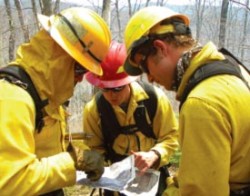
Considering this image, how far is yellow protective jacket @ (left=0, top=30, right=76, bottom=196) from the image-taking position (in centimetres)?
208

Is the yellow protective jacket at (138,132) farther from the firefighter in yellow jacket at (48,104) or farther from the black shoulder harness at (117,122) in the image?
the firefighter in yellow jacket at (48,104)

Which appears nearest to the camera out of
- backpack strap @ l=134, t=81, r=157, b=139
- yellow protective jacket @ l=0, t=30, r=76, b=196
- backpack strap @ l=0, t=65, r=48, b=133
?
yellow protective jacket @ l=0, t=30, r=76, b=196

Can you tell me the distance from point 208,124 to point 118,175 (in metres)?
1.38

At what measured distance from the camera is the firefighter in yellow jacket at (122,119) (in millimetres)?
3506

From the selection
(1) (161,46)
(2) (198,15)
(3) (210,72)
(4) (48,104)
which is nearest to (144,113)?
(4) (48,104)

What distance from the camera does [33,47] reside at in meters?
2.59

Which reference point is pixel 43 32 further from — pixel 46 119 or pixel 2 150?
pixel 2 150

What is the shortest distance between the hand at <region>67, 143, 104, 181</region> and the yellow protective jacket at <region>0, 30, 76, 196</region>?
0.07m

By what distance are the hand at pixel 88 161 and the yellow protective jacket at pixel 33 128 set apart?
0.07m

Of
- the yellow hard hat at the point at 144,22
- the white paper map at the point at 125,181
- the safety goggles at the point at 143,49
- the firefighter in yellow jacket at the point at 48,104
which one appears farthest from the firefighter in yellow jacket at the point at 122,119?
the safety goggles at the point at 143,49

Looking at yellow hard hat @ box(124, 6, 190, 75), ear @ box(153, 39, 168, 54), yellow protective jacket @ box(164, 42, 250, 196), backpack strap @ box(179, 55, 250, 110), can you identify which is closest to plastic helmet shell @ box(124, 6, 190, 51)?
yellow hard hat @ box(124, 6, 190, 75)

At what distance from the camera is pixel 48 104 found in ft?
8.23

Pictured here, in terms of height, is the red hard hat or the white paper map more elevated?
the red hard hat

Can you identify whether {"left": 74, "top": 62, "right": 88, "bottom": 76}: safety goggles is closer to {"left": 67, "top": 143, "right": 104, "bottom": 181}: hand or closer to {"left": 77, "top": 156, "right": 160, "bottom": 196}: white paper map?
{"left": 67, "top": 143, "right": 104, "bottom": 181}: hand
